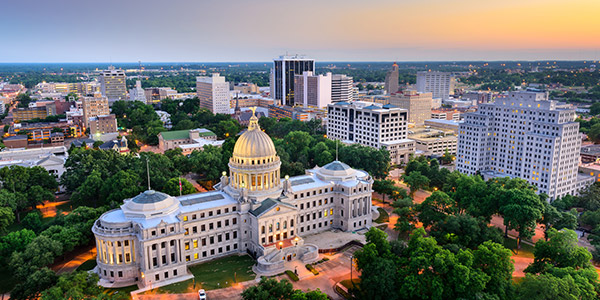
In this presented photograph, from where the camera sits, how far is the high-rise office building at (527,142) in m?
113

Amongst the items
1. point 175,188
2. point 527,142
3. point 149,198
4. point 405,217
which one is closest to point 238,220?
point 149,198

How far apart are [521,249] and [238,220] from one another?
198 feet

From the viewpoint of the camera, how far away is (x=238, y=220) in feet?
281

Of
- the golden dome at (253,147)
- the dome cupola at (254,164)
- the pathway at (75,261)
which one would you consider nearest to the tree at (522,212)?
the dome cupola at (254,164)

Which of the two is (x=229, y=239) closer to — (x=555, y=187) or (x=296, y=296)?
(x=296, y=296)

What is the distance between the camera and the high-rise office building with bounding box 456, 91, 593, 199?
4466 inches

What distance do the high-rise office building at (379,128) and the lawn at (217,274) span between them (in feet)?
282

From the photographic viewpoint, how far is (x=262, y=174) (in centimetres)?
8925

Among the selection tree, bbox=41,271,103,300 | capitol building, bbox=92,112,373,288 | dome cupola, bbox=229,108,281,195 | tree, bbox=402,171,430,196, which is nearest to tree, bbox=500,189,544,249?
tree, bbox=402,171,430,196

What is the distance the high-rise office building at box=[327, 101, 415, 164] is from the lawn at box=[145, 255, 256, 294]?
8582cm

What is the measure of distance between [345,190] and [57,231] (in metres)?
60.5

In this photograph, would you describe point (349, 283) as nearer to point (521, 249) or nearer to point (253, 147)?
point (253, 147)

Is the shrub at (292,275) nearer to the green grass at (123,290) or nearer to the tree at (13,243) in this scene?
the green grass at (123,290)

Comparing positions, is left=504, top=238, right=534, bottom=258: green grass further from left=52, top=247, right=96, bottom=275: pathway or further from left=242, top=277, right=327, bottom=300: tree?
left=52, top=247, right=96, bottom=275: pathway
